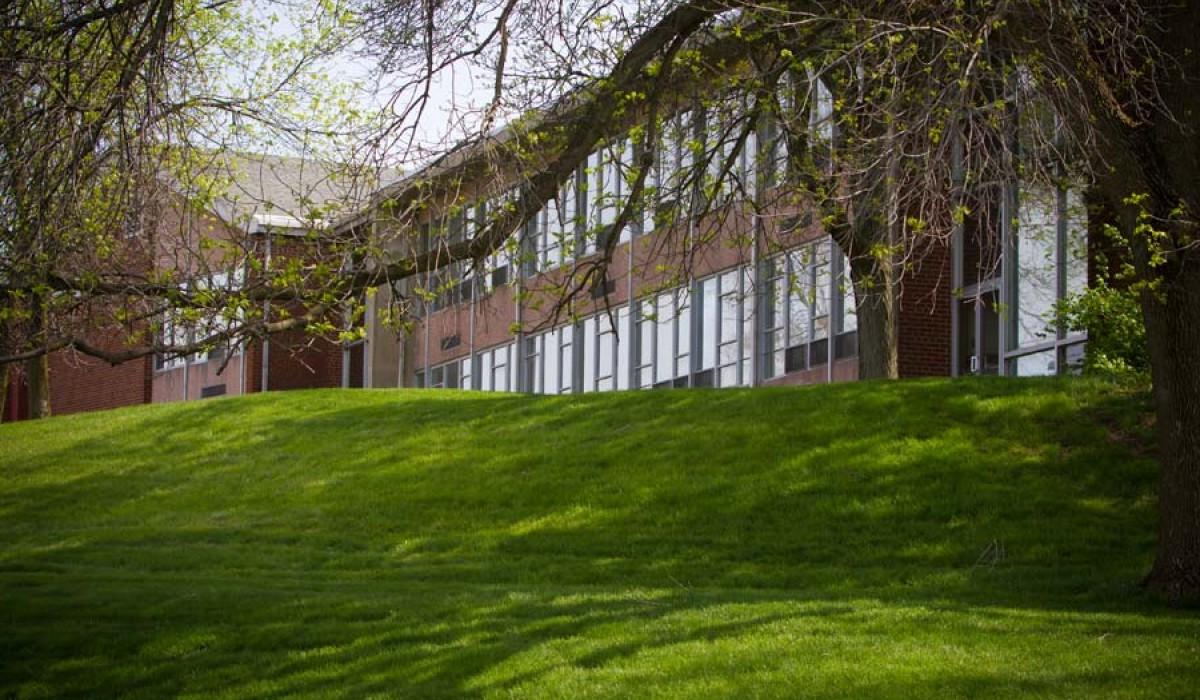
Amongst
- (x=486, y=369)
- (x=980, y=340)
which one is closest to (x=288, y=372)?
(x=486, y=369)

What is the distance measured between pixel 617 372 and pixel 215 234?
888 centimetres

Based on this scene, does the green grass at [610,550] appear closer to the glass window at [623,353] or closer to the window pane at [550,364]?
the glass window at [623,353]

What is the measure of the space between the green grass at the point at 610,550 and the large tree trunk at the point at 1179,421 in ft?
1.24

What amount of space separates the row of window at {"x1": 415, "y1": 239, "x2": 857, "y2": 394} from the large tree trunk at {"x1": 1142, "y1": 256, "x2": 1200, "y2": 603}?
944cm

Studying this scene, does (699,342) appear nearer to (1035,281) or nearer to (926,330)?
(926,330)

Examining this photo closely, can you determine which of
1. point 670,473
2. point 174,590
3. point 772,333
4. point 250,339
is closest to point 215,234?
point 772,333

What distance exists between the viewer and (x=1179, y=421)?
13344 mm

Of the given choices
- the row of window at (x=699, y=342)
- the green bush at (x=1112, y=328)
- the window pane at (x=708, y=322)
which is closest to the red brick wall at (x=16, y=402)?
the row of window at (x=699, y=342)

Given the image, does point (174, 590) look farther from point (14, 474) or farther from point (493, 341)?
point (493, 341)

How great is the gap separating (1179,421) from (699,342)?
55.3 ft

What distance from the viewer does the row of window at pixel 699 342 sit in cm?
2673

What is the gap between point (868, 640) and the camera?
11984mm

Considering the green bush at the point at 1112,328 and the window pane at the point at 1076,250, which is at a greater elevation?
the window pane at the point at 1076,250

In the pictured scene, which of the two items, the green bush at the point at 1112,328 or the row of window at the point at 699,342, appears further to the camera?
the row of window at the point at 699,342
